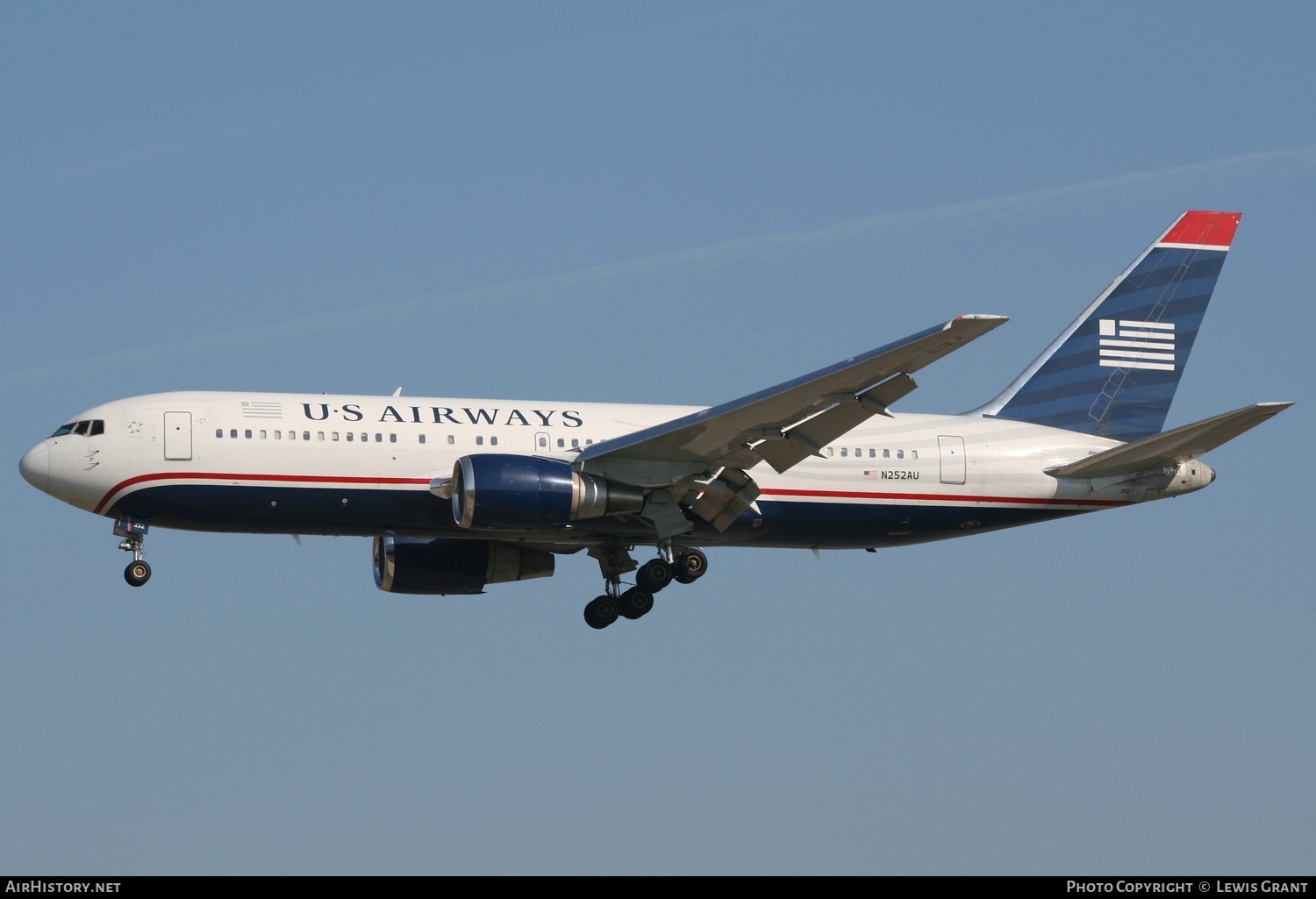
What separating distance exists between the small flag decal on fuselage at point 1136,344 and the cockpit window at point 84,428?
81.6ft

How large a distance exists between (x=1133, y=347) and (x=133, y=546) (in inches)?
Result: 1004

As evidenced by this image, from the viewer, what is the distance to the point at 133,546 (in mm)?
41094

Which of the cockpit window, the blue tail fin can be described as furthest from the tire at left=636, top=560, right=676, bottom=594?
the cockpit window

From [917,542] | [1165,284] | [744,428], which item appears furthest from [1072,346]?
[744,428]

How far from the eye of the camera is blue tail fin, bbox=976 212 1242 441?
155 ft

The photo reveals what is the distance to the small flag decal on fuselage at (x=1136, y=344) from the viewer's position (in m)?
48.1

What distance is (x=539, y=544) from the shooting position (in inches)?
1797

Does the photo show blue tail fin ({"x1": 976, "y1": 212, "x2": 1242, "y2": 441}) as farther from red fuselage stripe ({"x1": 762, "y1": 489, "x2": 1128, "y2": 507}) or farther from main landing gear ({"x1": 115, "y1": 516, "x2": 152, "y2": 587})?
main landing gear ({"x1": 115, "y1": 516, "x2": 152, "y2": 587})

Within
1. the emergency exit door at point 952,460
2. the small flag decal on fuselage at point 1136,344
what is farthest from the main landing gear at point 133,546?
the small flag decal on fuselage at point 1136,344

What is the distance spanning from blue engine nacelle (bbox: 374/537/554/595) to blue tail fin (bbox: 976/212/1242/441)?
1233 cm

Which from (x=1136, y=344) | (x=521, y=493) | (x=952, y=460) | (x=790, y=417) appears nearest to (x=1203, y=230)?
(x=1136, y=344)

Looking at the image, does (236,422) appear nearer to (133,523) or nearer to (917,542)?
(133,523)

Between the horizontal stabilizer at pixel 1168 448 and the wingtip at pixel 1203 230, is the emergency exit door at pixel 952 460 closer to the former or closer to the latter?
the horizontal stabilizer at pixel 1168 448

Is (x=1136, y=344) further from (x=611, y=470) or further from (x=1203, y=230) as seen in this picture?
(x=611, y=470)
